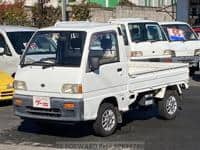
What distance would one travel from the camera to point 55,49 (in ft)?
37.0

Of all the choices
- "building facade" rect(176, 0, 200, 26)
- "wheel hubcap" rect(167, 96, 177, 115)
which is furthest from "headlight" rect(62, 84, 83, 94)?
"building facade" rect(176, 0, 200, 26)

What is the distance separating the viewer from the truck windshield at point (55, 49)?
35.2ft

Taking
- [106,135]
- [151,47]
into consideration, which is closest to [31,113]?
[106,135]

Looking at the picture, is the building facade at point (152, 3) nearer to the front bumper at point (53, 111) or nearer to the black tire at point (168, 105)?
the black tire at point (168, 105)

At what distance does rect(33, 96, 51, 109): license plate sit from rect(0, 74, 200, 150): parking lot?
616 millimetres

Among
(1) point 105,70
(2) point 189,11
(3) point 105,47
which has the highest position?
(2) point 189,11

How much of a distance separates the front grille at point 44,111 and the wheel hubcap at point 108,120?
2.81 feet

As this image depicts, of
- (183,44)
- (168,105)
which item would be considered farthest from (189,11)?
(168,105)

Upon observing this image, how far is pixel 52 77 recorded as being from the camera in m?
10.5

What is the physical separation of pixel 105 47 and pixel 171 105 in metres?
2.36

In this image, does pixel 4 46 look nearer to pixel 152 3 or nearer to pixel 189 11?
pixel 189 11

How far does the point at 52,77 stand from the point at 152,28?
368 inches

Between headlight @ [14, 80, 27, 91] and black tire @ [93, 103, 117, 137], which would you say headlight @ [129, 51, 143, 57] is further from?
headlight @ [14, 80, 27, 91]

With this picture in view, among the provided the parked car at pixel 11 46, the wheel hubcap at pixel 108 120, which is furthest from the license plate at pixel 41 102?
the parked car at pixel 11 46
